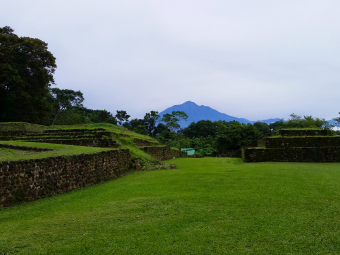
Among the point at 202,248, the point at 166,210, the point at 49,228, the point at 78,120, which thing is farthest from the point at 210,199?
the point at 78,120

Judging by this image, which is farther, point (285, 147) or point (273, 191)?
point (285, 147)

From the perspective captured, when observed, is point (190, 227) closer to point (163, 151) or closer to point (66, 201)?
point (66, 201)

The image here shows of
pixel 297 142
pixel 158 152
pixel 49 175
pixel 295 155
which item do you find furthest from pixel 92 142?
pixel 297 142

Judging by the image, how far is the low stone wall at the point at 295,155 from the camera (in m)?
14.4

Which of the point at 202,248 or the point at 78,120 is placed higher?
the point at 78,120

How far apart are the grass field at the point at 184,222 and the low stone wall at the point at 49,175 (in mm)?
339

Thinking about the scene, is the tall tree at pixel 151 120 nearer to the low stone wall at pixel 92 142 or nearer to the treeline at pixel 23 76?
the treeline at pixel 23 76

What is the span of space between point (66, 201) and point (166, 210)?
2735 mm

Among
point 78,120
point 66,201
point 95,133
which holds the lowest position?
point 66,201

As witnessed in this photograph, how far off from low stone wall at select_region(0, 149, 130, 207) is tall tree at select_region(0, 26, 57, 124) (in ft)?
55.1

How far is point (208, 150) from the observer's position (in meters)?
41.0

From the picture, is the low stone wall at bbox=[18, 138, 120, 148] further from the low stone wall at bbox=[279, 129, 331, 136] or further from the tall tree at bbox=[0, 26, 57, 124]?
the low stone wall at bbox=[279, 129, 331, 136]

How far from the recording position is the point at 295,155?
1453cm

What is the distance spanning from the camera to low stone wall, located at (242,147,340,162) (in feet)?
47.1
